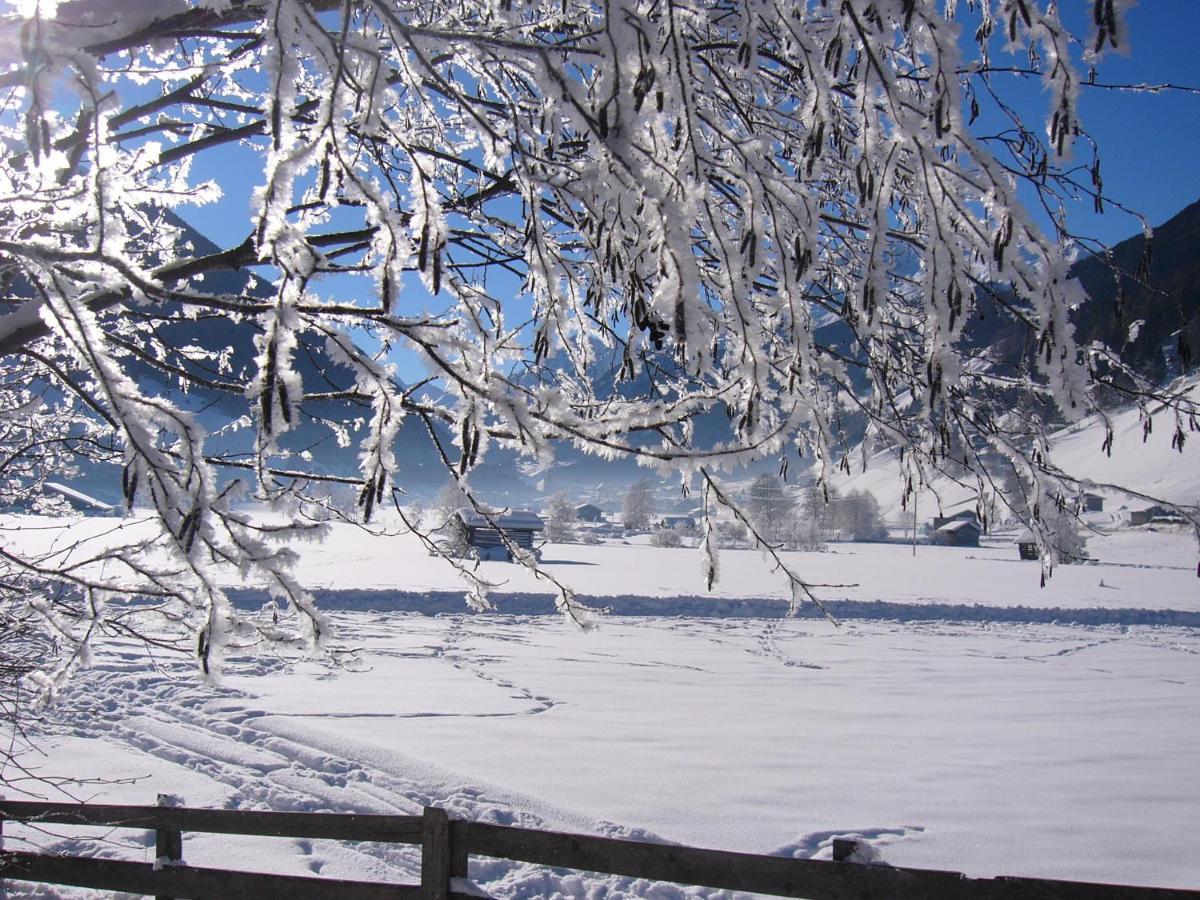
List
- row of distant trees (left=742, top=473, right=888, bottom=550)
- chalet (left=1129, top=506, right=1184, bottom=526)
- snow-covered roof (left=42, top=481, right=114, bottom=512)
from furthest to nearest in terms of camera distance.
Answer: row of distant trees (left=742, top=473, right=888, bottom=550) < chalet (left=1129, top=506, right=1184, bottom=526) < snow-covered roof (left=42, top=481, right=114, bottom=512)

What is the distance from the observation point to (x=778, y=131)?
262cm

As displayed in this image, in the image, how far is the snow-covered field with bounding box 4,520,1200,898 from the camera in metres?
4.36

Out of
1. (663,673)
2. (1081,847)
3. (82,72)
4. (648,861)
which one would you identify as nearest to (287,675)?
(663,673)

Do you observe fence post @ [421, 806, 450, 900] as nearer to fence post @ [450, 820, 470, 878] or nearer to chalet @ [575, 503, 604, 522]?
fence post @ [450, 820, 470, 878]

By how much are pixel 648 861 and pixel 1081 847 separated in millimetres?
3369

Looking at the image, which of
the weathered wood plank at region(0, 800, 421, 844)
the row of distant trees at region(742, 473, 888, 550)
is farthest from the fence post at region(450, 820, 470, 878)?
the row of distant trees at region(742, 473, 888, 550)

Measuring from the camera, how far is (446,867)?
113 inches

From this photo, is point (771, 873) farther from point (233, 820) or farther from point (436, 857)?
point (233, 820)

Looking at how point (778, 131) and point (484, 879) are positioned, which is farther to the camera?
point (484, 879)

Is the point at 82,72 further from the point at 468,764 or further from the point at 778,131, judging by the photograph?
the point at 468,764

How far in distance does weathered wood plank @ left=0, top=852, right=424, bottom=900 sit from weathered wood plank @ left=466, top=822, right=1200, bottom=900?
56cm

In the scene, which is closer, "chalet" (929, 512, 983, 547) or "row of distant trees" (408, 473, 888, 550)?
"chalet" (929, 512, 983, 547)

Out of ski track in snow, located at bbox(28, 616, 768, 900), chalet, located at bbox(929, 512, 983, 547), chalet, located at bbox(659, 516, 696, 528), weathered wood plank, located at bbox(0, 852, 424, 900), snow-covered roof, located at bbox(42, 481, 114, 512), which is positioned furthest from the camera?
chalet, located at bbox(659, 516, 696, 528)

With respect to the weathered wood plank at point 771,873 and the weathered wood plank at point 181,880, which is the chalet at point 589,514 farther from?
the weathered wood plank at point 771,873
